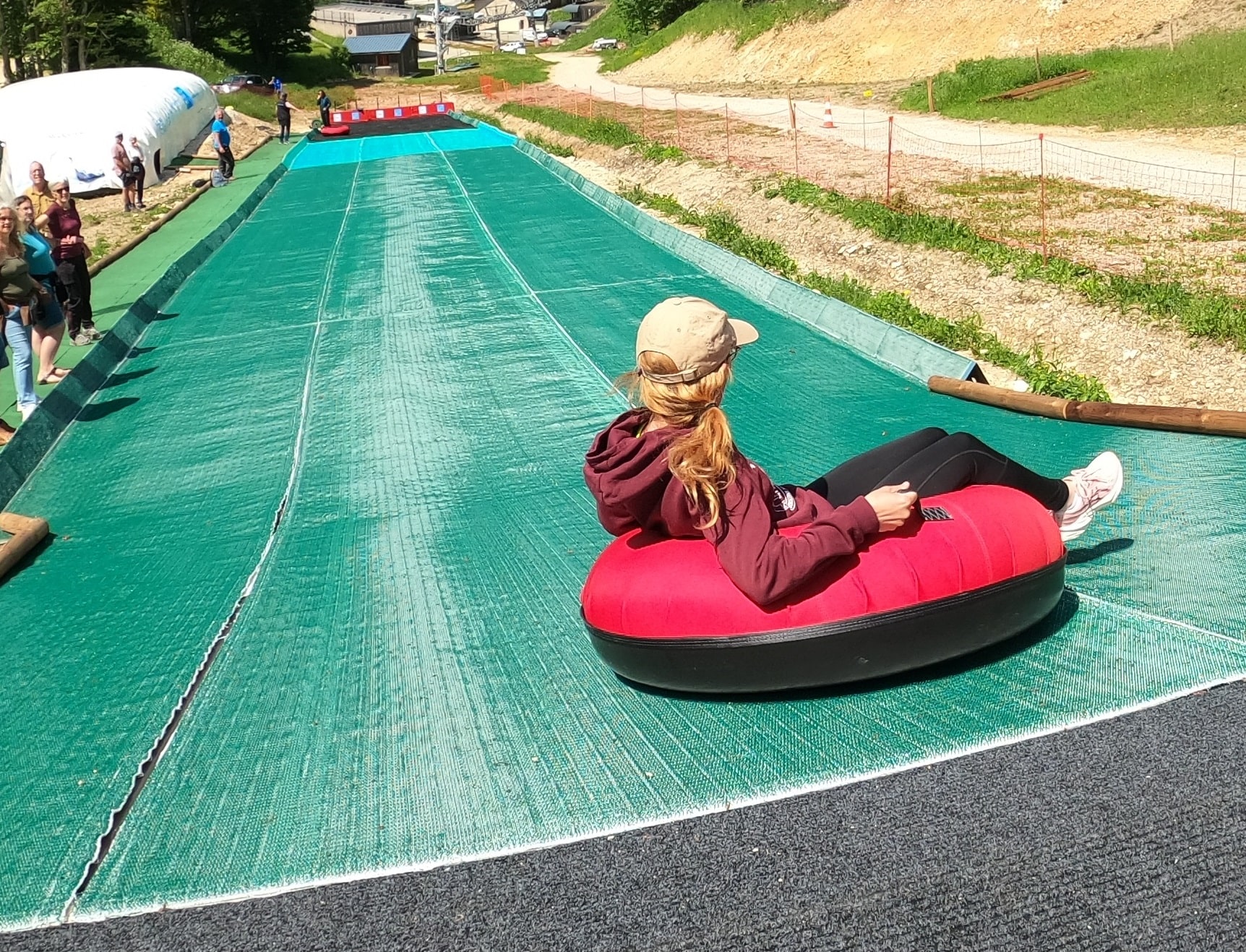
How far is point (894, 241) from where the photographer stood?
482 inches

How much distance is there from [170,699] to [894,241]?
956 centimetres

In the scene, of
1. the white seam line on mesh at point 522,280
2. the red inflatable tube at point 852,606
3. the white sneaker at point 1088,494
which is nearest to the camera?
the red inflatable tube at point 852,606

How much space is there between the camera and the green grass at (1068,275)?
27.8 feet

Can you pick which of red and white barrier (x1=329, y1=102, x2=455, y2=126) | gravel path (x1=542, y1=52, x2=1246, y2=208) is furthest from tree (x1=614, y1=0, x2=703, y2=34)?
gravel path (x1=542, y1=52, x2=1246, y2=208)

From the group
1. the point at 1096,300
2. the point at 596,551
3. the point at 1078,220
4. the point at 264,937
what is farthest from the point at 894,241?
the point at 264,937

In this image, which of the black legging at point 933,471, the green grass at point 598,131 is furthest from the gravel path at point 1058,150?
the black legging at point 933,471

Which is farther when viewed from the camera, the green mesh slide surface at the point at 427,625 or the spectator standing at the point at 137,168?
the spectator standing at the point at 137,168

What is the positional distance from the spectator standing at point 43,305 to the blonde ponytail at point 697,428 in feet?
24.3

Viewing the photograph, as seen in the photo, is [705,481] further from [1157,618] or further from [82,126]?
[82,126]

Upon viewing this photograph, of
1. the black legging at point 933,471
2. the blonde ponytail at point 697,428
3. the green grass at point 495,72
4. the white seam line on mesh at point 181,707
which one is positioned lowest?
the white seam line on mesh at point 181,707

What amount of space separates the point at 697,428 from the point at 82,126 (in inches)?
1017

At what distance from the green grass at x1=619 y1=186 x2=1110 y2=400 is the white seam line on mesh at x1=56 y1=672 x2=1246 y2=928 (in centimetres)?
477

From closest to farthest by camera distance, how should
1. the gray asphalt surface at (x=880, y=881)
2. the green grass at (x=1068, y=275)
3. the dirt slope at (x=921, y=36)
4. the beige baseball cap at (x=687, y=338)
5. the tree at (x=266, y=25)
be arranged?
1. the gray asphalt surface at (x=880, y=881)
2. the beige baseball cap at (x=687, y=338)
3. the green grass at (x=1068, y=275)
4. the dirt slope at (x=921, y=36)
5. the tree at (x=266, y=25)

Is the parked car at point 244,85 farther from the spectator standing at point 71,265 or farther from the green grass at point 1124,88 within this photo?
the spectator standing at point 71,265
